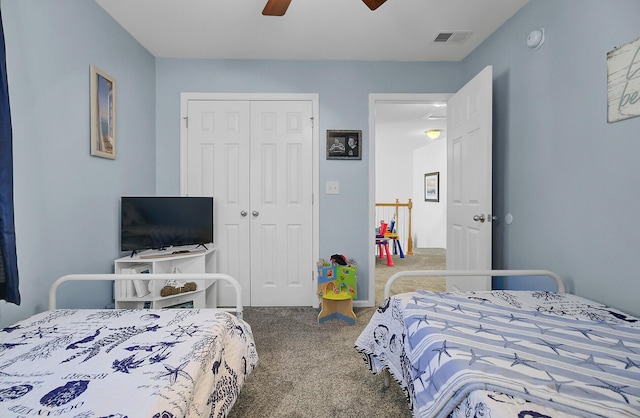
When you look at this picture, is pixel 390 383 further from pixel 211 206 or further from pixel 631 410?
pixel 211 206

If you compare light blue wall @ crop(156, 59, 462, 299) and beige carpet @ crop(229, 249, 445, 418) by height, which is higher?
light blue wall @ crop(156, 59, 462, 299)

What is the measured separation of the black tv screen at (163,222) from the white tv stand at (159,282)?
0.09m

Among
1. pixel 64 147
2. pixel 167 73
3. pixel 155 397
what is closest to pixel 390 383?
pixel 155 397

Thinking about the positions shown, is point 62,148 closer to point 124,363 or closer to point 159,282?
point 159,282

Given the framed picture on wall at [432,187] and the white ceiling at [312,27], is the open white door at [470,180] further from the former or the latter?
the framed picture on wall at [432,187]

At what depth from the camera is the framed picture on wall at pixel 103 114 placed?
2278mm

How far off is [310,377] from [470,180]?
1892 mm

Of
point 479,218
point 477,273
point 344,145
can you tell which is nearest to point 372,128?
point 344,145

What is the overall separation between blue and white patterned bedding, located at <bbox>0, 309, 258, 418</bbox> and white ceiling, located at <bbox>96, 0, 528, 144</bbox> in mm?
2108

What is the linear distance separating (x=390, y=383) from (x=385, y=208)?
5508 millimetres

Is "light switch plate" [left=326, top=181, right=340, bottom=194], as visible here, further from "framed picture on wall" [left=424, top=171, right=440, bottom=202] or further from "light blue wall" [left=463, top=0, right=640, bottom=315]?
"framed picture on wall" [left=424, top=171, right=440, bottom=202]

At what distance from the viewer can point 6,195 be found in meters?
1.50

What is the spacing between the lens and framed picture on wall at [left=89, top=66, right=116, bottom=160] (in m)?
2.28

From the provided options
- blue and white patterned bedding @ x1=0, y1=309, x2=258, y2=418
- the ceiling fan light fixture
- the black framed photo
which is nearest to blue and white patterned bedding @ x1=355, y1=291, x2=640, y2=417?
blue and white patterned bedding @ x1=0, y1=309, x2=258, y2=418
